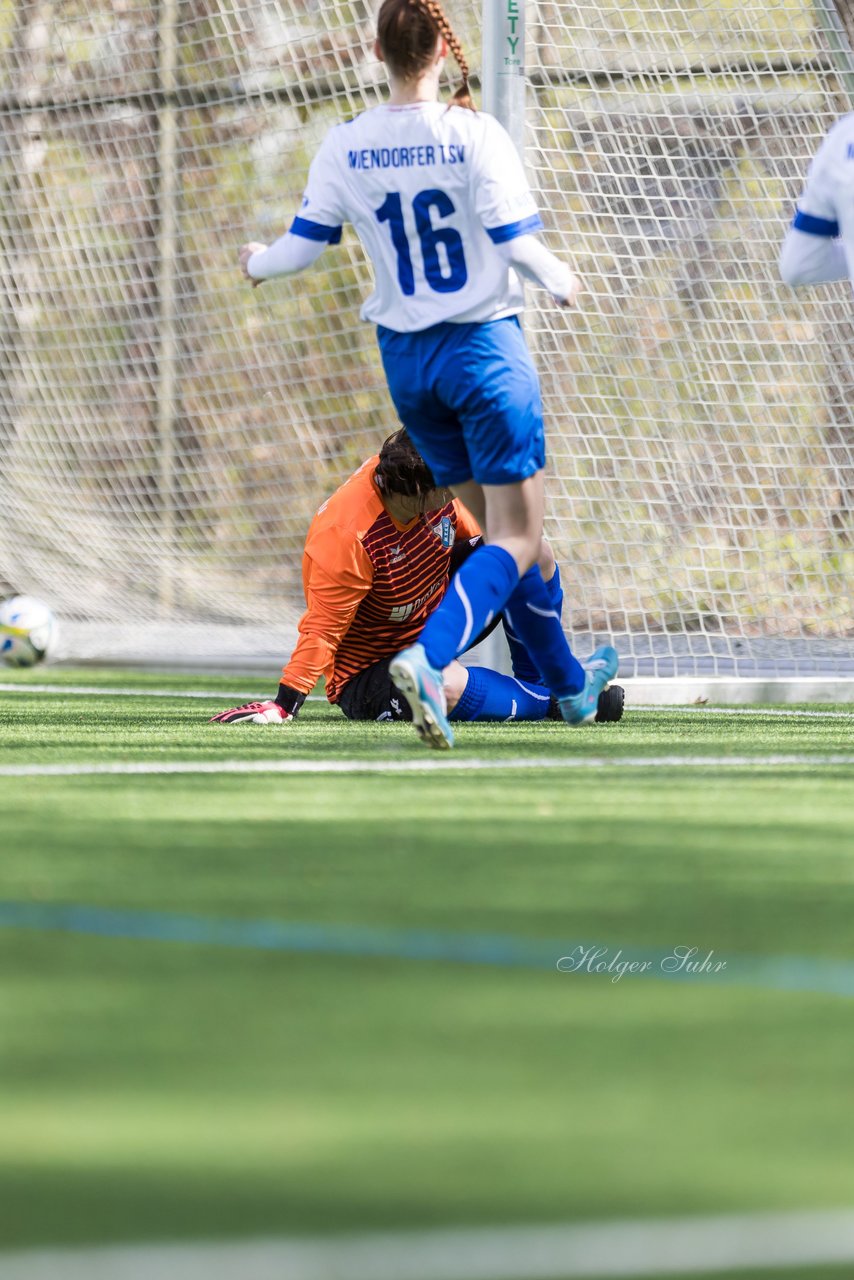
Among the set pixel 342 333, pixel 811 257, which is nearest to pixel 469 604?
pixel 811 257

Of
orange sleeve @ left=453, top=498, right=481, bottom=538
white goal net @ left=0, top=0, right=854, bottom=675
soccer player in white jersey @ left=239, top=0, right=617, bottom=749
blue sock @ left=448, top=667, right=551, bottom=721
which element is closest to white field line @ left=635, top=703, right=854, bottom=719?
blue sock @ left=448, top=667, right=551, bottom=721

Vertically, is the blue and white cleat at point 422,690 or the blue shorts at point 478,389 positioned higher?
the blue shorts at point 478,389

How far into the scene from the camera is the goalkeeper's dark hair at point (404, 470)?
4984 millimetres

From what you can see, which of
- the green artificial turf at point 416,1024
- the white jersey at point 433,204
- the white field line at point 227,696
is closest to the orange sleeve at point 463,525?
the white field line at point 227,696

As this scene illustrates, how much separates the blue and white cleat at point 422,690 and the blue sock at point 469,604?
0.05 m

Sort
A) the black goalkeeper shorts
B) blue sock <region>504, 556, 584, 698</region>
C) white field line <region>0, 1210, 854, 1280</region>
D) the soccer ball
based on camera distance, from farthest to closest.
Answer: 1. the soccer ball
2. the black goalkeeper shorts
3. blue sock <region>504, 556, 584, 698</region>
4. white field line <region>0, 1210, 854, 1280</region>

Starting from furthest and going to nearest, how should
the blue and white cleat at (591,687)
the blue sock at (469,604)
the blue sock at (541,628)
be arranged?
the blue and white cleat at (591,687) < the blue sock at (541,628) < the blue sock at (469,604)

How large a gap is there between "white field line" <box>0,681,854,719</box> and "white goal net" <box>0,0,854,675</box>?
2.06ft

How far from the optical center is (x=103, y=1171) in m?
1.35

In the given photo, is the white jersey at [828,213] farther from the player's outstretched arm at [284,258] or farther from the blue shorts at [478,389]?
the player's outstretched arm at [284,258]

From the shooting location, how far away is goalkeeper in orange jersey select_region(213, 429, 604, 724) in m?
5.03

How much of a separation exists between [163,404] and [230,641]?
1.11 m

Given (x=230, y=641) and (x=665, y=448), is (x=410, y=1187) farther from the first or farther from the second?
(x=230, y=641)

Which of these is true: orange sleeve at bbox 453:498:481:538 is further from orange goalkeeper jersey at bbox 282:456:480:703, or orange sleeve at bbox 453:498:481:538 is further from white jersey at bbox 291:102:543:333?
white jersey at bbox 291:102:543:333
